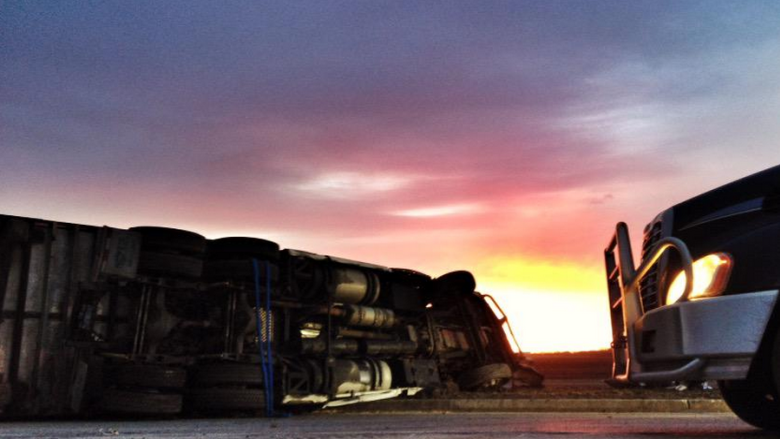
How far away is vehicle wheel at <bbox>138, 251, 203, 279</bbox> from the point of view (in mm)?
9914

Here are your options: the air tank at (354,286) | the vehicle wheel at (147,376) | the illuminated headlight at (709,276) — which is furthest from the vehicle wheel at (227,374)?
the illuminated headlight at (709,276)

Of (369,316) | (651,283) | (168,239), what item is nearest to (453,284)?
(369,316)

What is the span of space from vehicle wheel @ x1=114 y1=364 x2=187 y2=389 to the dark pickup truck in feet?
17.8

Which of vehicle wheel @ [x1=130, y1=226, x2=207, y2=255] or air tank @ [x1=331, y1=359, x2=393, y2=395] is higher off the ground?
vehicle wheel @ [x1=130, y1=226, x2=207, y2=255]

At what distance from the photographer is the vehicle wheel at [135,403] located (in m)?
9.34

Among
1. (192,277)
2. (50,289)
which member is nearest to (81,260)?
(50,289)

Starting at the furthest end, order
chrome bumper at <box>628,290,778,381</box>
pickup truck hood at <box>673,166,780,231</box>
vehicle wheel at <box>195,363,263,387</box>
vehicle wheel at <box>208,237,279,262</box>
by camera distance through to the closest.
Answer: vehicle wheel at <box>208,237,279,262</box>, vehicle wheel at <box>195,363,263,387</box>, pickup truck hood at <box>673,166,780,231</box>, chrome bumper at <box>628,290,778,381</box>

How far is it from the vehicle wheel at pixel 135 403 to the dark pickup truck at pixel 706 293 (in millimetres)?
5399

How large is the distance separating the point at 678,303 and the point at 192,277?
256 inches

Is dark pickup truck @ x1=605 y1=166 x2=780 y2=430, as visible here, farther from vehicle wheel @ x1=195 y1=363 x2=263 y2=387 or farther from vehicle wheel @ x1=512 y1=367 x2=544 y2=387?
vehicle wheel @ x1=512 y1=367 x2=544 y2=387

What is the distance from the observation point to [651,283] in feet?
18.9

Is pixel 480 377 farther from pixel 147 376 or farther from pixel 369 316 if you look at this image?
pixel 147 376

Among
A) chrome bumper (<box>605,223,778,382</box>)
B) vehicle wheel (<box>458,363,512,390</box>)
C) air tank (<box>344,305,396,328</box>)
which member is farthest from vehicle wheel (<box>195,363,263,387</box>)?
vehicle wheel (<box>458,363,512,390</box>)

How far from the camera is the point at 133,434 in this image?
271 inches
